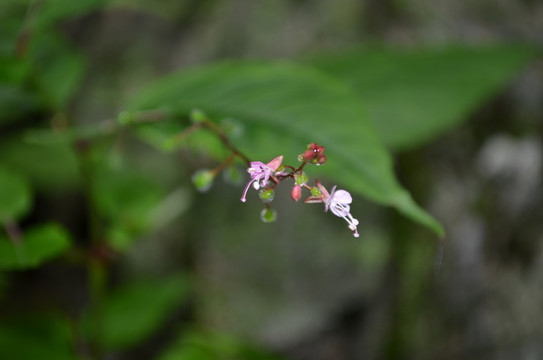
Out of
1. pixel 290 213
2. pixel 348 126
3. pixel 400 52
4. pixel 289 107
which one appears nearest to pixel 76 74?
pixel 289 107

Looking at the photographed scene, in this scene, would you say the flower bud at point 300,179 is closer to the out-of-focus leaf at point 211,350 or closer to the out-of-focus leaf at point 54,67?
the out-of-focus leaf at point 54,67

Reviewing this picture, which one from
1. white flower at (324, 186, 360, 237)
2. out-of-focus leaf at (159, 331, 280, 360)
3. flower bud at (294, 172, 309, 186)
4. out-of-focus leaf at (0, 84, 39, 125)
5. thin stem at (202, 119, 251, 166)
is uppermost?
out-of-focus leaf at (0, 84, 39, 125)

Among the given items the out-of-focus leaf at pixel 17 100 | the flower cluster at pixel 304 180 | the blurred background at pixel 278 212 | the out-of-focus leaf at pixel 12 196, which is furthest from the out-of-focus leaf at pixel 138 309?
the flower cluster at pixel 304 180

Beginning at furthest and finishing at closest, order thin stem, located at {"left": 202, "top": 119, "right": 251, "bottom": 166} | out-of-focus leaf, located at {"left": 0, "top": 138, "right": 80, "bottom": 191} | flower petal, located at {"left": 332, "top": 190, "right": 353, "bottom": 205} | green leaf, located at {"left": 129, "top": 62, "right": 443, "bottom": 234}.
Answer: out-of-focus leaf, located at {"left": 0, "top": 138, "right": 80, "bottom": 191} < green leaf, located at {"left": 129, "top": 62, "right": 443, "bottom": 234} < thin stem, located at {"left": 202, "top": 119, "right": 251, "bottom": 166} < flower petal, located at {"left": 332, "top": 190, "right": 353, "bottom": 205}

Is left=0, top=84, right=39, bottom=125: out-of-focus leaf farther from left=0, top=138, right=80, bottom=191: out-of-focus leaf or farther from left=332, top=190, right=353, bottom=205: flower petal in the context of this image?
left=0, top=138, right=80, bottom=191: out-of-focus leaf

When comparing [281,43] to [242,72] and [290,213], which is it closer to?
[290,213]

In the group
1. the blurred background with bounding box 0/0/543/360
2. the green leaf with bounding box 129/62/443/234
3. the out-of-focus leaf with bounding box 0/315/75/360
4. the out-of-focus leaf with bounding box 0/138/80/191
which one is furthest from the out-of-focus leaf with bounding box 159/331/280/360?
the out-of-focus leaf with bounding box 0/138/80/191

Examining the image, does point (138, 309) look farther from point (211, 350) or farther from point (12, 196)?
point (12, 196)
